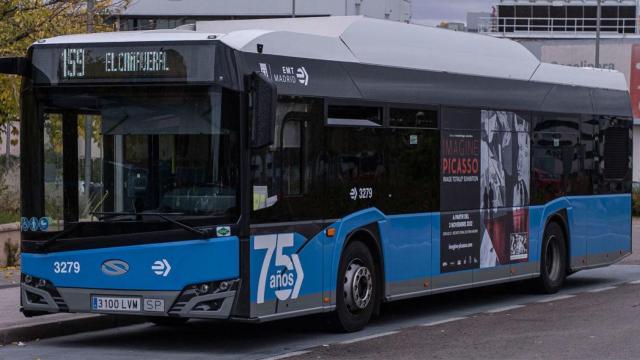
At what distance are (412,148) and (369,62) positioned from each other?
1.22 meters

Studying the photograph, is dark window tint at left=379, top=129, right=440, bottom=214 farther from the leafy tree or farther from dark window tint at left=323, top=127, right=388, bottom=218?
the leafy tree

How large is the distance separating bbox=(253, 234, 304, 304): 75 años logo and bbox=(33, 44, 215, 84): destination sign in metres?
1.65

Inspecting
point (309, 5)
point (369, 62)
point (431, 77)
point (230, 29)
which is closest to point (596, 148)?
point (431, 77)

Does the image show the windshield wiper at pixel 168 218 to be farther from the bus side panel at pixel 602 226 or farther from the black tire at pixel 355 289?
the bus side panel at pixel 602 226

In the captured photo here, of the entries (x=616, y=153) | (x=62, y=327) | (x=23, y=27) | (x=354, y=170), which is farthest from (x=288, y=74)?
(x=23, y=27)

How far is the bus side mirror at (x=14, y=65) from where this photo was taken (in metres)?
11.9

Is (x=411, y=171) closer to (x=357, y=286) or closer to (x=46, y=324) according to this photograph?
(x=357, y=286)

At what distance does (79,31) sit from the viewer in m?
23.8

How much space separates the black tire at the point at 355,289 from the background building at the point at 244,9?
44740mm

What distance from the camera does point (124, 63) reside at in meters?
11.7

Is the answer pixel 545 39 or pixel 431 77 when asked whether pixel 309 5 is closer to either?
pixel 545 39

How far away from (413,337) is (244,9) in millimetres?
49499

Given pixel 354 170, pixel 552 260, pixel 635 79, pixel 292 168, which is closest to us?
pixel 292 168

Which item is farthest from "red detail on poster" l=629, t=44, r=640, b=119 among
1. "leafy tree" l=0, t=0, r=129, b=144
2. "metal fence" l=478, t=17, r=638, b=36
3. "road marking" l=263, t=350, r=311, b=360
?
"road marking" l=263, t=350, r=311, b=360
